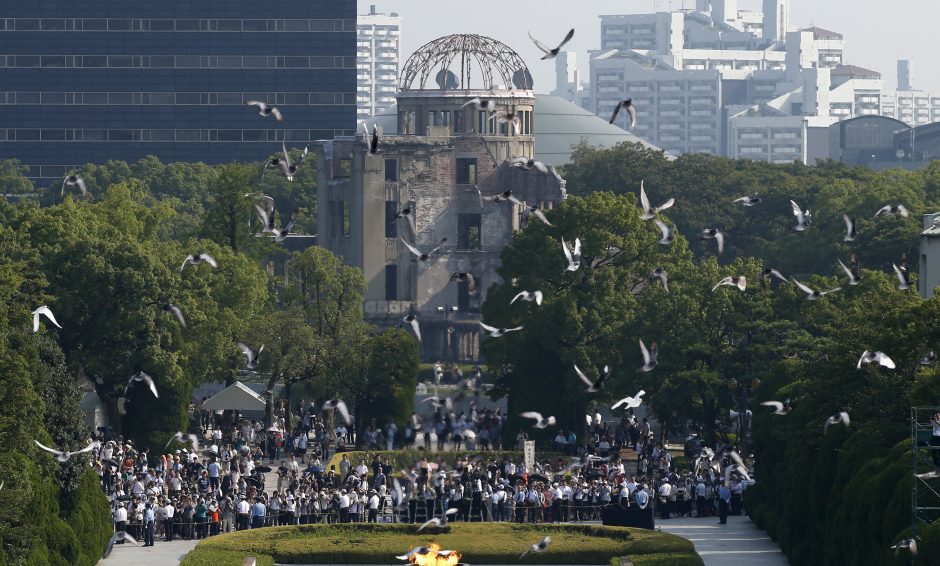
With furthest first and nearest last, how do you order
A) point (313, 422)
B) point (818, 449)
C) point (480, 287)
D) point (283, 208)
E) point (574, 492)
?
point (283, 208), point (480, 287), point (313, 422), point (574, 492), point (818, 449)

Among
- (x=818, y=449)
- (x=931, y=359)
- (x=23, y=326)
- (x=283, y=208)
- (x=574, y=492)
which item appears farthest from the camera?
(x=283, y=208)

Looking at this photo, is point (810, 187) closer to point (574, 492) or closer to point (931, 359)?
point (574, 492)

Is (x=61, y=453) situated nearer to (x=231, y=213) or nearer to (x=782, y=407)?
(x=782, y=407)

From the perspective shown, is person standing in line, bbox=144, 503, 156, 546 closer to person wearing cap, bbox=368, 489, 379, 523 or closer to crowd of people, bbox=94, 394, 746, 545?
crowd of people, bbox=94, 394, 746, 545

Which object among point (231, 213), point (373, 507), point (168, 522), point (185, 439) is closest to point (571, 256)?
point (185, 439)

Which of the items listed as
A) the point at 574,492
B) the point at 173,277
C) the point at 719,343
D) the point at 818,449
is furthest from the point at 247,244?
the point at 818,449

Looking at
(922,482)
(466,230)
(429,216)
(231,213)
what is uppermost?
(429,216)
